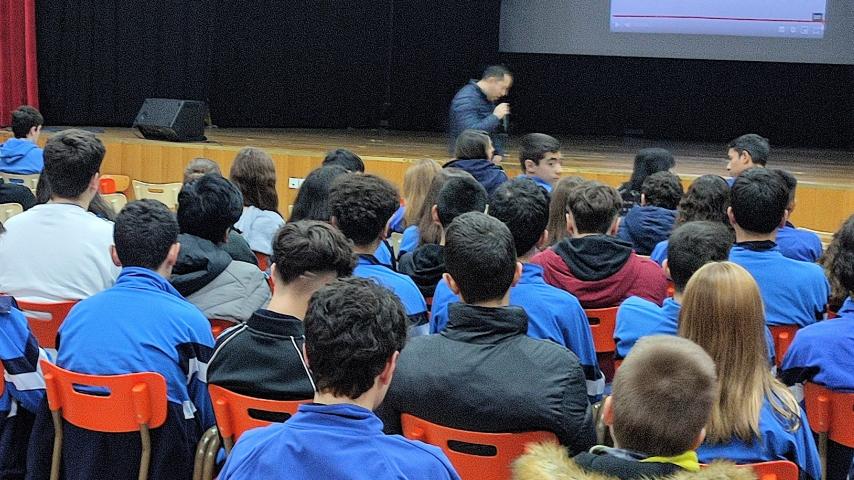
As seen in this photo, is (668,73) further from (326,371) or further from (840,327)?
(326,371)

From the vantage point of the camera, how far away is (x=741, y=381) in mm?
2158

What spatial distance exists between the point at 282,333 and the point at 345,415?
0.80 meters

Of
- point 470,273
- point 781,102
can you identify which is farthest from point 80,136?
point 781,102

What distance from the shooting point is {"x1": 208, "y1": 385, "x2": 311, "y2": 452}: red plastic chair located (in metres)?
2.41

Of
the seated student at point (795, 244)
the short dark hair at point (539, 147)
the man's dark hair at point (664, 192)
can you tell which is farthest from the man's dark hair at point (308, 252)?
A: the short dark hair at point (539, 147)

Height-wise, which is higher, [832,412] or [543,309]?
[543,309]

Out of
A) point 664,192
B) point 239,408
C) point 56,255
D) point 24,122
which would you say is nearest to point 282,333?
point 239,408

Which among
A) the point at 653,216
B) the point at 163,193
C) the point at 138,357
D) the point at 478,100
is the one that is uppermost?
the point at 478,100

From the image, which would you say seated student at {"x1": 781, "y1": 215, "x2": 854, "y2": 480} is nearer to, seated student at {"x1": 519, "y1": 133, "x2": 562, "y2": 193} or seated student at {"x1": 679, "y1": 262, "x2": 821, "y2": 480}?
seated student at {"x1": 679, "y1": 262, "x2": 821, "y2": 480}

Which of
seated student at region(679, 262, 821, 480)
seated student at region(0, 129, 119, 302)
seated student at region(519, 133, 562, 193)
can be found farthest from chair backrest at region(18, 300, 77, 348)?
seated student at region(519, 133, 562, 193)

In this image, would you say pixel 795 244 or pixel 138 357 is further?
pixel 795 244

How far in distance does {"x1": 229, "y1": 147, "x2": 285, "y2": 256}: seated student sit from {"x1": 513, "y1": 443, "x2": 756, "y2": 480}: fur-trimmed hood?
10.4 ft

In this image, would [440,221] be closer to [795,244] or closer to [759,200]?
[759,200]

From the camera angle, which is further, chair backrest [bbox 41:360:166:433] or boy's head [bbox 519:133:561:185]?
boy's head [bbox 519:133:561:185]
